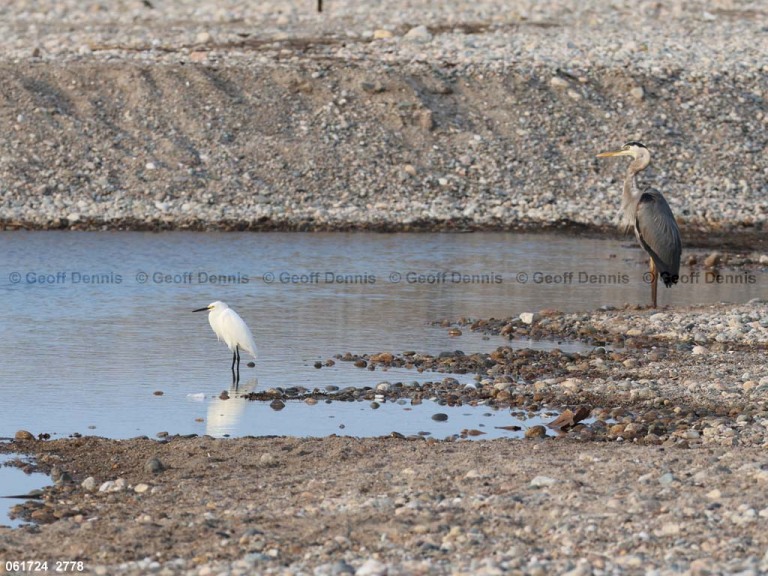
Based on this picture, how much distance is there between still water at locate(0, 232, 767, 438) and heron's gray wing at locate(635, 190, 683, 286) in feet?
2.39

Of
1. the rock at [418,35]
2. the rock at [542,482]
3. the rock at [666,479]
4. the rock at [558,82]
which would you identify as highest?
the rock at [418,35]

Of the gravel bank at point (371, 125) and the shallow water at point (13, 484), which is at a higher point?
the gravel bank at point (371, 125)

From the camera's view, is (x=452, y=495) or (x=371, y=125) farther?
(x=371, y=125)

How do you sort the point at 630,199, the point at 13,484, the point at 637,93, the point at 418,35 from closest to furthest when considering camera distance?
the point at 13,484 → the point at 630,199 → the point at 637,93 → the point at 418,35

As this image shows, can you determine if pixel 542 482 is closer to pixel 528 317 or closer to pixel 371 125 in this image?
pixel 528 317

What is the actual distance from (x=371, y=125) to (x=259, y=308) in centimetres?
1277

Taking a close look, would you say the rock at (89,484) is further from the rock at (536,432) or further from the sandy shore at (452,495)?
the rock at (536,432)

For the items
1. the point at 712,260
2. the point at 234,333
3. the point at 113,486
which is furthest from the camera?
the point at 712,260

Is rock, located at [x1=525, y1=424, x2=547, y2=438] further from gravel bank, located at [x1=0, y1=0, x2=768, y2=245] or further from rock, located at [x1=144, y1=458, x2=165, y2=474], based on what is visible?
gravel bank, located at [x1=0, y1=0, x2=768, y2=245]

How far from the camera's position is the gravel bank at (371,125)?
86.9ft

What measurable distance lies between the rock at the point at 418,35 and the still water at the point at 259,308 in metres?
10.9

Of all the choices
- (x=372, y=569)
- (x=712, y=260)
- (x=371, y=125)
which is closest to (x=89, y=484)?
(x=372, y=569)

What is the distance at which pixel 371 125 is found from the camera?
2970 centimetres

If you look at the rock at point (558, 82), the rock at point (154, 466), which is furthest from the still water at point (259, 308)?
the rock at point (558, 82)
